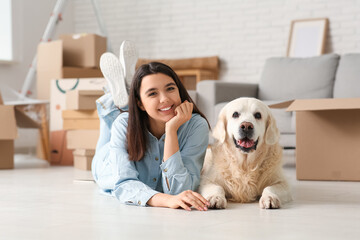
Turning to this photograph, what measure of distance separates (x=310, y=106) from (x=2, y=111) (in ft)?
6.86

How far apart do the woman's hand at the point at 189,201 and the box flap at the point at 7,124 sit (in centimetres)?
213

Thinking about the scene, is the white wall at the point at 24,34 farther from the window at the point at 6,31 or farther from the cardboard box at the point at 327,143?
the cardboard box at the point at 327,143

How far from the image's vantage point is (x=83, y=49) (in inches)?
174

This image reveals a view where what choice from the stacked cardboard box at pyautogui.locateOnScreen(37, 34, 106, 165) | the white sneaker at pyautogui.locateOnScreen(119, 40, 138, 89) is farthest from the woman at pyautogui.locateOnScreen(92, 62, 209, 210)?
the stacked cardboard box at pyautogui.locateOnScreen(37, 34, 106, 165)

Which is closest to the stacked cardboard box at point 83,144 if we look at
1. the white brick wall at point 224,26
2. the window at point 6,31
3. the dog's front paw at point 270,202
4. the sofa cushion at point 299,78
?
the sofa cushion at point 299,78

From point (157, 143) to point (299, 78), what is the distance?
256 centimetres

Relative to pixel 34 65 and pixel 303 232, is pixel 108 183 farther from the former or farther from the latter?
pixel 34 65

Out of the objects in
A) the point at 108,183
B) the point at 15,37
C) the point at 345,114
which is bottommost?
the point at 108,183

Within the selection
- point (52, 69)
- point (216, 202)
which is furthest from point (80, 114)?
point (216, 202)

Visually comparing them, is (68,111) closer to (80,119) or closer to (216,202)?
(80,119)

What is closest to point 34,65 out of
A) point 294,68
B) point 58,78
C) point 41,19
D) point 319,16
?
point 58,78

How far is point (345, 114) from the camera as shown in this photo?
291 cm

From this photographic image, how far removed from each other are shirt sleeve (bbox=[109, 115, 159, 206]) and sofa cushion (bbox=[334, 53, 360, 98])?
2469 millimetres

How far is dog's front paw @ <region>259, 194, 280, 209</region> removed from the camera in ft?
6.15
